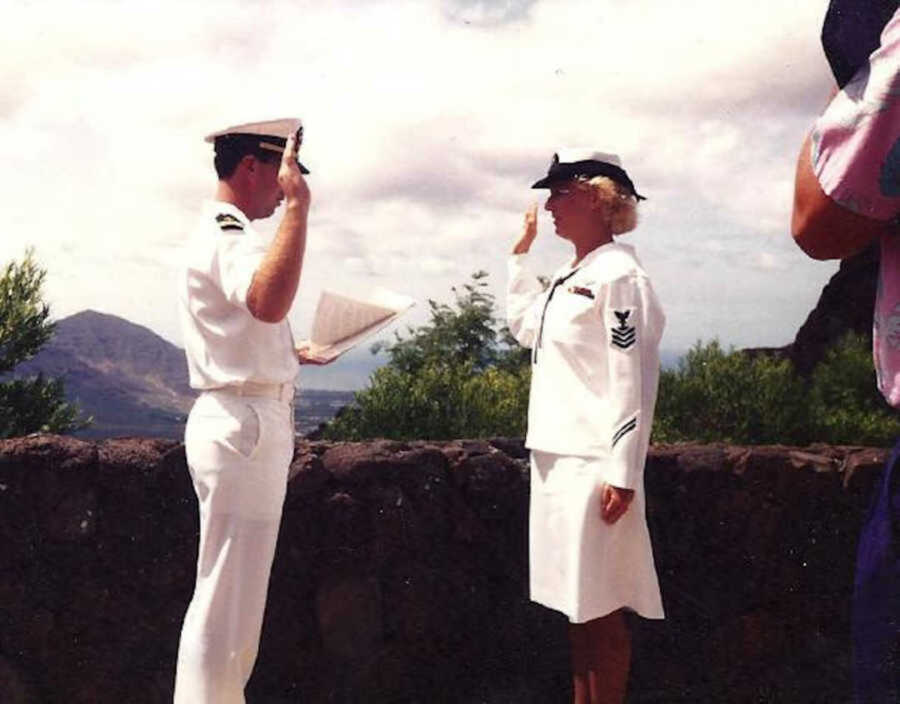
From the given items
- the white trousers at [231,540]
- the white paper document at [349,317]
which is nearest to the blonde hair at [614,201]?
the white paper document at [349,317]

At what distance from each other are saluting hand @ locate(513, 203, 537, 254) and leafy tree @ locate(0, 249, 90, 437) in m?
7.12

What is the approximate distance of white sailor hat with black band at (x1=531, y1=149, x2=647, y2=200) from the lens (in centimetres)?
427

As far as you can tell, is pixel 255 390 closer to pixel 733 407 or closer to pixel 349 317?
pixel 349 317

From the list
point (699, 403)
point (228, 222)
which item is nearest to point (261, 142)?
point (228, 222)

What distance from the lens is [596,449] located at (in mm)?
4020

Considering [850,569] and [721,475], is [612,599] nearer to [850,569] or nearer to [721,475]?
Result: [721,475]

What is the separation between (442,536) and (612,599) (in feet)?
2.82

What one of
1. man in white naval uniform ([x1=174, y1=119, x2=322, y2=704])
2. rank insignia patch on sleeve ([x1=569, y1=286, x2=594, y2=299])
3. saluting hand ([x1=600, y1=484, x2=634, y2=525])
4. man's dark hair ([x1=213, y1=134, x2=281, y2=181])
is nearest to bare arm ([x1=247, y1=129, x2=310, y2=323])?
man in white naval uniform ([x1=174, y1=119, x2=322, y2=704])

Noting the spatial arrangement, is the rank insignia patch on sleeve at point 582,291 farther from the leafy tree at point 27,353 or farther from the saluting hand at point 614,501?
the leafy tree at point 27,353

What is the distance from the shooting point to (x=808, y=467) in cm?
471

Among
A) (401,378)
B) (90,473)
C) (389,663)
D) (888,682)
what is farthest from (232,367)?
(401,378)

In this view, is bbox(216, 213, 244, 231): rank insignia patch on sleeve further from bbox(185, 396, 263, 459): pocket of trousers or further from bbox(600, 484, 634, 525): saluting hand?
bbox(600, 484, 634, 525): saluting hand

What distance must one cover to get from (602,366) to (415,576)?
1.18m

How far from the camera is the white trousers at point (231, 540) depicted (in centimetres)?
338
